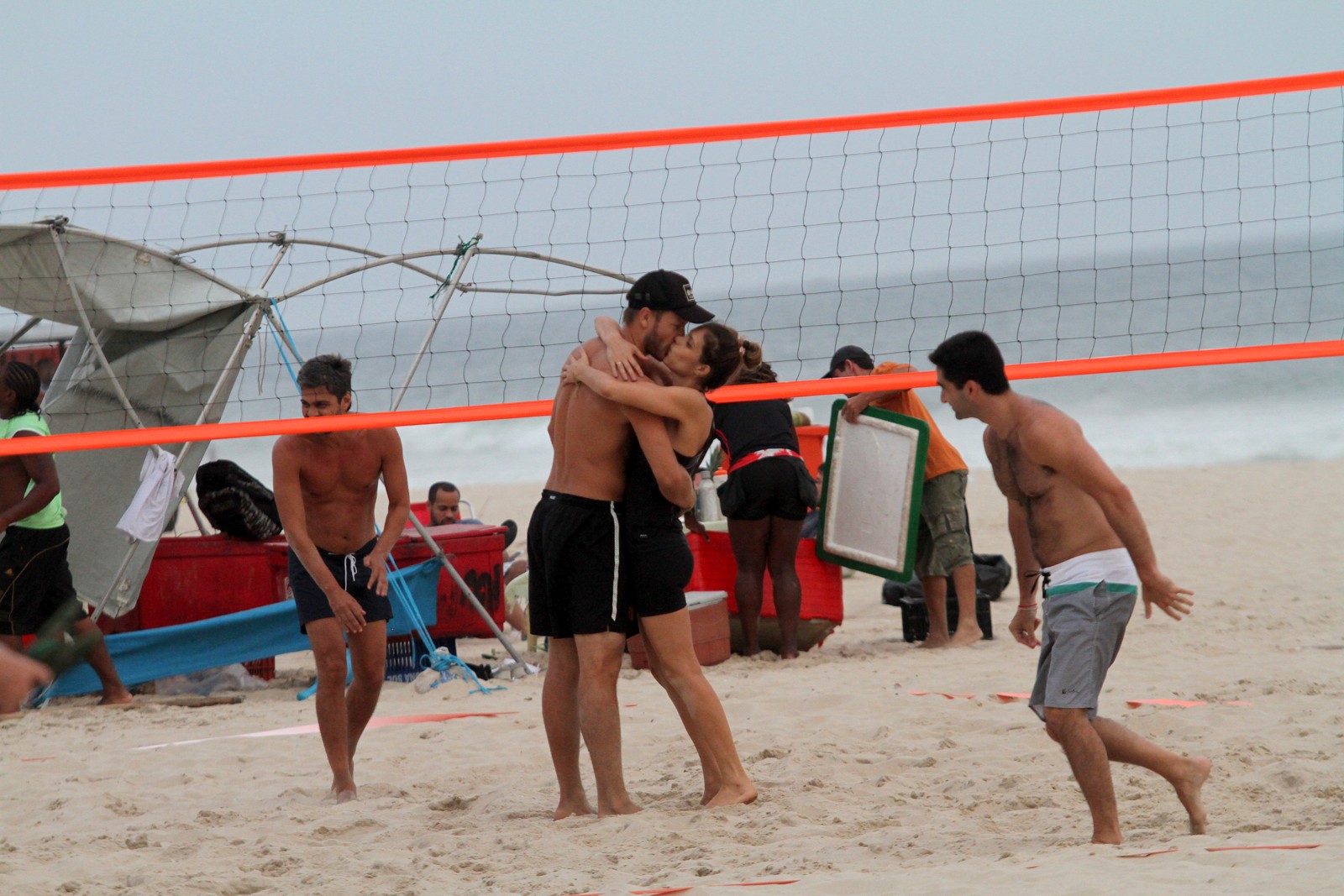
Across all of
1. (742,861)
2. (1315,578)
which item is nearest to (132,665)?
(742,861)

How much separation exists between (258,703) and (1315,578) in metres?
6.64

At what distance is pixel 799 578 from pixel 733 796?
3.08m

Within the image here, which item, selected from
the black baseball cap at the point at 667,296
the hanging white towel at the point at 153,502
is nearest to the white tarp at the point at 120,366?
the hanging white towel at the point at 153,502

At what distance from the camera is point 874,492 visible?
6.69m

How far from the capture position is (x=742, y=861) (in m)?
3.28

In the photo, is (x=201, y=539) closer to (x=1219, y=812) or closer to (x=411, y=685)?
(x=411, y=685)

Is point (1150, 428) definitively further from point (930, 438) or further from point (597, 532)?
point (597, 532)

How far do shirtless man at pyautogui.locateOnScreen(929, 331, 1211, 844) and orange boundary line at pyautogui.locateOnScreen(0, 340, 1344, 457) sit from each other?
3.41 ft

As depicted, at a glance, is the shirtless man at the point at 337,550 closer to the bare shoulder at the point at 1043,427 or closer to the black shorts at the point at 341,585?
the black shorts at the point at 341,585

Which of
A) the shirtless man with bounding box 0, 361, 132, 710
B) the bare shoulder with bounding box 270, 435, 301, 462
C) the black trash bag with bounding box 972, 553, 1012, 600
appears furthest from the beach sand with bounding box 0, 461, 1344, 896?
the black trash bag with bounding box 972, 553, 1012, 600

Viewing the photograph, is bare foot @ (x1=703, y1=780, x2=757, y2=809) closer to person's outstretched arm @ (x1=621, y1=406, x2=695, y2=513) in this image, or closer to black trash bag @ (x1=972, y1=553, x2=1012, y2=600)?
person's outstretched arm @ (x1=621, y1=406, x2=695, y2=513)

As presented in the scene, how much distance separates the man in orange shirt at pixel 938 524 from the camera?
22.0 feet

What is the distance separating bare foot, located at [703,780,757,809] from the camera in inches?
149

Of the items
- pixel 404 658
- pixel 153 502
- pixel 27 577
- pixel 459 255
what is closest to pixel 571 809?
pixel 404 658
